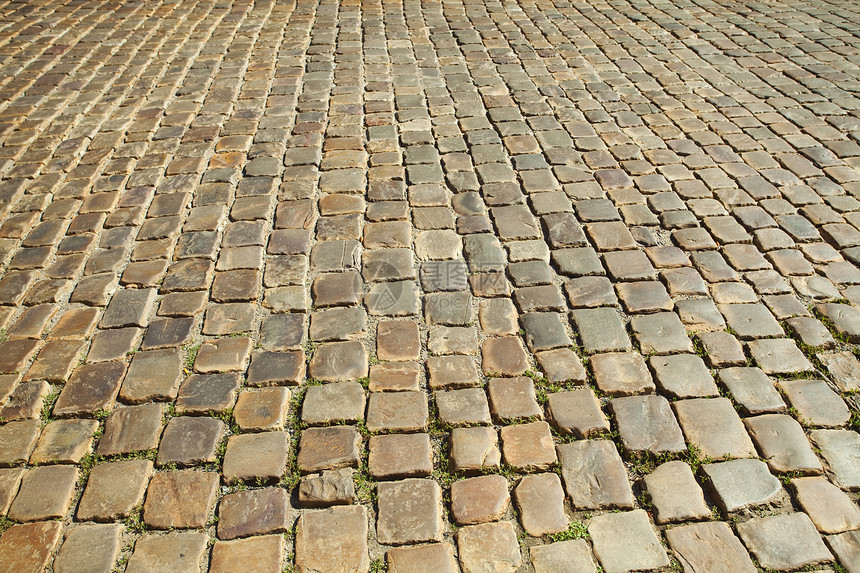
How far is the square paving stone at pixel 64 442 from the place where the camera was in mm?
2291

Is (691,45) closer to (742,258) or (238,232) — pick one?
(742,258)

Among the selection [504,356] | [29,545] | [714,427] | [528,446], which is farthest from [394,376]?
[29,545]

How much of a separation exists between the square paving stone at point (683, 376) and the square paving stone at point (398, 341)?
1.02m

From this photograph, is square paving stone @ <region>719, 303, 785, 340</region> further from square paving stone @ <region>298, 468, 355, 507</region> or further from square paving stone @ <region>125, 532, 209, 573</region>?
square paving stone @ <region>125, 532, 209, 573</region>

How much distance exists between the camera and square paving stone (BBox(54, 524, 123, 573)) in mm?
1973

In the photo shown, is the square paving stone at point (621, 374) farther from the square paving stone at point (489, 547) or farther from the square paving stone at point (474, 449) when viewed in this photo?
the square paving stone at point (489, 547)

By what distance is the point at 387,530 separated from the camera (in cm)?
206

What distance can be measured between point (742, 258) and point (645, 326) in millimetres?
832

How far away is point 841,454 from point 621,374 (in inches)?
32.0

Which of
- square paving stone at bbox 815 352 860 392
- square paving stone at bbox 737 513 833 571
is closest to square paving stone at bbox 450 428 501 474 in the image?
square paving stone at bbox 737 513 833 571

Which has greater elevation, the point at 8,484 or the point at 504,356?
the point at 504,356

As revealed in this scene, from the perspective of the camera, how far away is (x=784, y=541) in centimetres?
202

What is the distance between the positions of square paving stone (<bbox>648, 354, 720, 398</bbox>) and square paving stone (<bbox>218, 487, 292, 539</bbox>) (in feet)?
5.07

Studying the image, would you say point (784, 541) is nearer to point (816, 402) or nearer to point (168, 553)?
point (816, 402)
